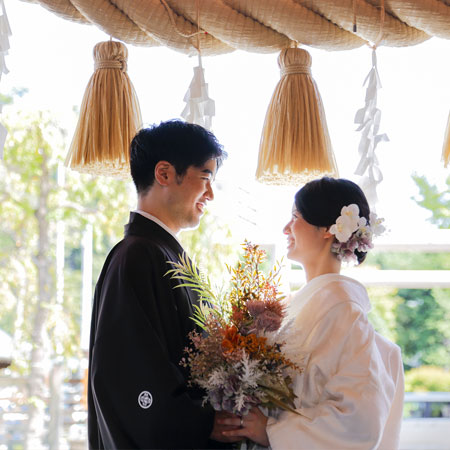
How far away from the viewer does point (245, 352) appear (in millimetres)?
1179

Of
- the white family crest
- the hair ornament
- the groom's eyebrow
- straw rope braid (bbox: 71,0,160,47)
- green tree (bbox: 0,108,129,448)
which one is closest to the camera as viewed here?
straw rope braid (bbox: 71,0,160,47)

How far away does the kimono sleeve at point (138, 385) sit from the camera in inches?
48.9

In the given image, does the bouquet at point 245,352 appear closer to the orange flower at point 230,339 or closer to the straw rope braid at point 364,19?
the orange flower at point 230,339

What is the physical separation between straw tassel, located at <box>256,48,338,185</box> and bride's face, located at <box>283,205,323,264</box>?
0.51 ft

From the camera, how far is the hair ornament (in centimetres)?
139

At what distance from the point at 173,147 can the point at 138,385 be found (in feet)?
1.79

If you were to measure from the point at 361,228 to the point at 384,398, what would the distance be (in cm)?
36

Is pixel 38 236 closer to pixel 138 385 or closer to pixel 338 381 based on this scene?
pixel 138 385

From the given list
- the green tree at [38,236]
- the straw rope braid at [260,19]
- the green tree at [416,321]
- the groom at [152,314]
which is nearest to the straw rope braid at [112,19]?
the straw rope braid at [260,19]

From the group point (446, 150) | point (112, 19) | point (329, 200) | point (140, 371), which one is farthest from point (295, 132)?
point (140, 371)

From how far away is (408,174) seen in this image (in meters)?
2.44

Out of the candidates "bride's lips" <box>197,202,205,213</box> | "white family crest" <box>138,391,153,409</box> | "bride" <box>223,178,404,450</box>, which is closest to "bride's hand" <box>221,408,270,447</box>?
"bride" <box>223,178,404,450</box>

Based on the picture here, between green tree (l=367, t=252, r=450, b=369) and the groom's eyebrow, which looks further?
green tree (l=367, t=252, r=450, b=369)

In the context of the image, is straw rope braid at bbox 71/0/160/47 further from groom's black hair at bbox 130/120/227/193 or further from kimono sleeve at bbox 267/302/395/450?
kimono sleeve at bbox 267/302/395/450
